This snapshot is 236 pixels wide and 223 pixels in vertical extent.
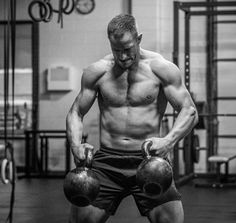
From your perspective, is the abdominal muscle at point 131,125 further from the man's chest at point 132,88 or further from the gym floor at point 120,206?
the gym floor at point 120,206

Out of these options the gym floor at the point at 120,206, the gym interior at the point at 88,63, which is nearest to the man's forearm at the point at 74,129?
the gym floor at the point at 120,206

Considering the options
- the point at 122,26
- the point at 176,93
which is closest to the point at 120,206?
the point at 176,93

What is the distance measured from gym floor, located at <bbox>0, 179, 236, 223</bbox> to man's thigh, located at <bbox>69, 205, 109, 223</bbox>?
7.50 ft

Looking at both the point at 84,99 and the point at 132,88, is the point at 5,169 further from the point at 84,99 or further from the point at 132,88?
the point at 132,88

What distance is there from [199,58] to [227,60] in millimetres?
397

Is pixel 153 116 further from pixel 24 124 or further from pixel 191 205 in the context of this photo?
pixel 24 124

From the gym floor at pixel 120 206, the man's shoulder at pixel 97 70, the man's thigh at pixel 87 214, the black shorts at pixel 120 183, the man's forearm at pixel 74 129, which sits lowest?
the gym floor at pixel 120 206

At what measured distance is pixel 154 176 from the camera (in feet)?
8.51

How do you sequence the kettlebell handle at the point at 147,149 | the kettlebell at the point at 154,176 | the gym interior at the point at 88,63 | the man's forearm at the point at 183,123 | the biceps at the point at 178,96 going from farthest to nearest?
the gym interior at the point at 88,63
the biceps at the point at 178,96
the man's forearm at the point at 183,123
the kettlebell handle at the point at 147,149
the kettlebell at the point at 154,176

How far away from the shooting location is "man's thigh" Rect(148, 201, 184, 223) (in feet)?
9.65

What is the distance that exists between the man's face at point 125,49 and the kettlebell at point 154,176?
1.38 ft

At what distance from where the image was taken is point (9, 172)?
319 centimetres

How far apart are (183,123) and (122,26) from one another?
1.56 feet

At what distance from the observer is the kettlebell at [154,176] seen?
2598 mm
